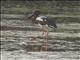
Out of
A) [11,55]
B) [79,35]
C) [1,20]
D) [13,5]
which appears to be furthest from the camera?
[13,5]

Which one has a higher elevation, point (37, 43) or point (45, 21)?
point (45, 21)

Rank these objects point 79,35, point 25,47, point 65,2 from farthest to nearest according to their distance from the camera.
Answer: point 65,2
point 79,35
point 25,47

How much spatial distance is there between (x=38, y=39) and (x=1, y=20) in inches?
209

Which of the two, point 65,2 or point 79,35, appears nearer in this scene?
point 79,35

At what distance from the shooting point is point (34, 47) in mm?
10352

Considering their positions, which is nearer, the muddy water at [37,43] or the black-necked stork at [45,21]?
the muddy water at [37,43]

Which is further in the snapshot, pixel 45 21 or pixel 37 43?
pixel 45 21

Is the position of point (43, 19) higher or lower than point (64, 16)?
higher

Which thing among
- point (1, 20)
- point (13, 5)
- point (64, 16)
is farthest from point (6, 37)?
point (13, 5)

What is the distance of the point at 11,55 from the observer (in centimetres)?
910

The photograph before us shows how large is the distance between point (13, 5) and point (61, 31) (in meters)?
10.7

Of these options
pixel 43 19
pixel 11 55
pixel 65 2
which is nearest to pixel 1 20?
pixel 43 19

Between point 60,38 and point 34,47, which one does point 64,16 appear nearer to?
point 60,38

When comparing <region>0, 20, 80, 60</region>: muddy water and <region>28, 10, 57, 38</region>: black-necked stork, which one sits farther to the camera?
<region>28, 10, 57, 38</region>: black-necked stork
